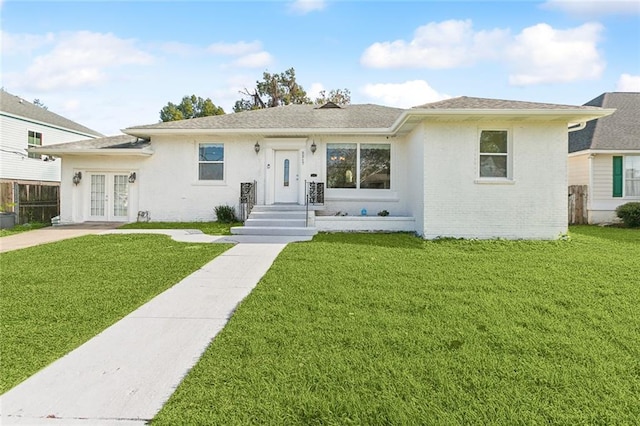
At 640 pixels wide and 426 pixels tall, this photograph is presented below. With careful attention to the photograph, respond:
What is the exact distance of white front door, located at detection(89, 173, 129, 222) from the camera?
1345 centimetres

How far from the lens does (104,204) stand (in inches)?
535

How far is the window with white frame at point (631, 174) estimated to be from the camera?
14.2m

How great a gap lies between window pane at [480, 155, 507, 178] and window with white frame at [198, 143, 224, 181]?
27.2 feet

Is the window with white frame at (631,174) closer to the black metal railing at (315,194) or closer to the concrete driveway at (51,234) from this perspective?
the black metal railing at (315,194)

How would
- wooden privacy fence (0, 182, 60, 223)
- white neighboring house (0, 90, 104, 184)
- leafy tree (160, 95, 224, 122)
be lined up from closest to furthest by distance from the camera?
wooden privacy fence (0, 182, 60, 223)
white neighboring house (0, 90, 104, 184)
leafy tree (160, 95, 224, 122)

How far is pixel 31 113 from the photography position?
65.4ft

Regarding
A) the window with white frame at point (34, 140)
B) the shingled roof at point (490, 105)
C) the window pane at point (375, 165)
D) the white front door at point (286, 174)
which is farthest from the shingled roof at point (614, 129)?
the window with white frame at point (34, 140)

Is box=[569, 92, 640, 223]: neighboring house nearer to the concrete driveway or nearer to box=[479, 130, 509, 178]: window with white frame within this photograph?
box=[479, 130, 509, 178]: window with white frame

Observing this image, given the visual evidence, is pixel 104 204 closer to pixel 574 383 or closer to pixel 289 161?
pixel 289 161

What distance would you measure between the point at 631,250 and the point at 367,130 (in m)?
7.39

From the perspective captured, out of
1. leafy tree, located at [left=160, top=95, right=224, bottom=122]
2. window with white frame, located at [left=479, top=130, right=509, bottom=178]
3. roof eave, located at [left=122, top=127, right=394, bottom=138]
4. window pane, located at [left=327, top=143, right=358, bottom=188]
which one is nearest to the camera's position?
window with white frame, located at [left=479, top=130, right=509, bottom=178]

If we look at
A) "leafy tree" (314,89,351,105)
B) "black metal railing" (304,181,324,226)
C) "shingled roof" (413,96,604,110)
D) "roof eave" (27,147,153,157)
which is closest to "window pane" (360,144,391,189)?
"black metal railing" (304,181,324,226)

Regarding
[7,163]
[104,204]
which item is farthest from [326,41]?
[7,163]

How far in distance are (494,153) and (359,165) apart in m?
4.33
